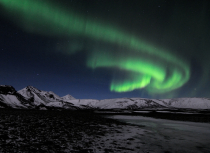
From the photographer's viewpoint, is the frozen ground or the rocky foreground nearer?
the rocky foreground

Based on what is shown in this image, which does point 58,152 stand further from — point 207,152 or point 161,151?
point 207,152

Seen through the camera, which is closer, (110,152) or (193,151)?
(110,152)

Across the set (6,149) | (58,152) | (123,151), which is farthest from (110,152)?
(6,149)

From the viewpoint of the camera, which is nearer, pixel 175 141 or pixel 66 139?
pixel 66 139

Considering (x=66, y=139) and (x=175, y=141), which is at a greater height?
(x=66, y=139)

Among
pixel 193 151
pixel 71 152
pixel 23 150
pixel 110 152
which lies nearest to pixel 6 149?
pixel 23 150

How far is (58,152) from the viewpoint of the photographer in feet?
39.1

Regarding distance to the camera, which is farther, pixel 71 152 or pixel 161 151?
pixel 161 151

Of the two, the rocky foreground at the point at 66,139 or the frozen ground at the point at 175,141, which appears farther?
the frozen ground at the point at 175,141

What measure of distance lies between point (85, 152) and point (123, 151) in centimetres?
341

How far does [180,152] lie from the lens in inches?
510

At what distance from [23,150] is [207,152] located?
16.4 m

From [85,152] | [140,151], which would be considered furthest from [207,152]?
[85,152]

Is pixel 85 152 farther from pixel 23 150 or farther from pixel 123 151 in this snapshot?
pixel 23 150
